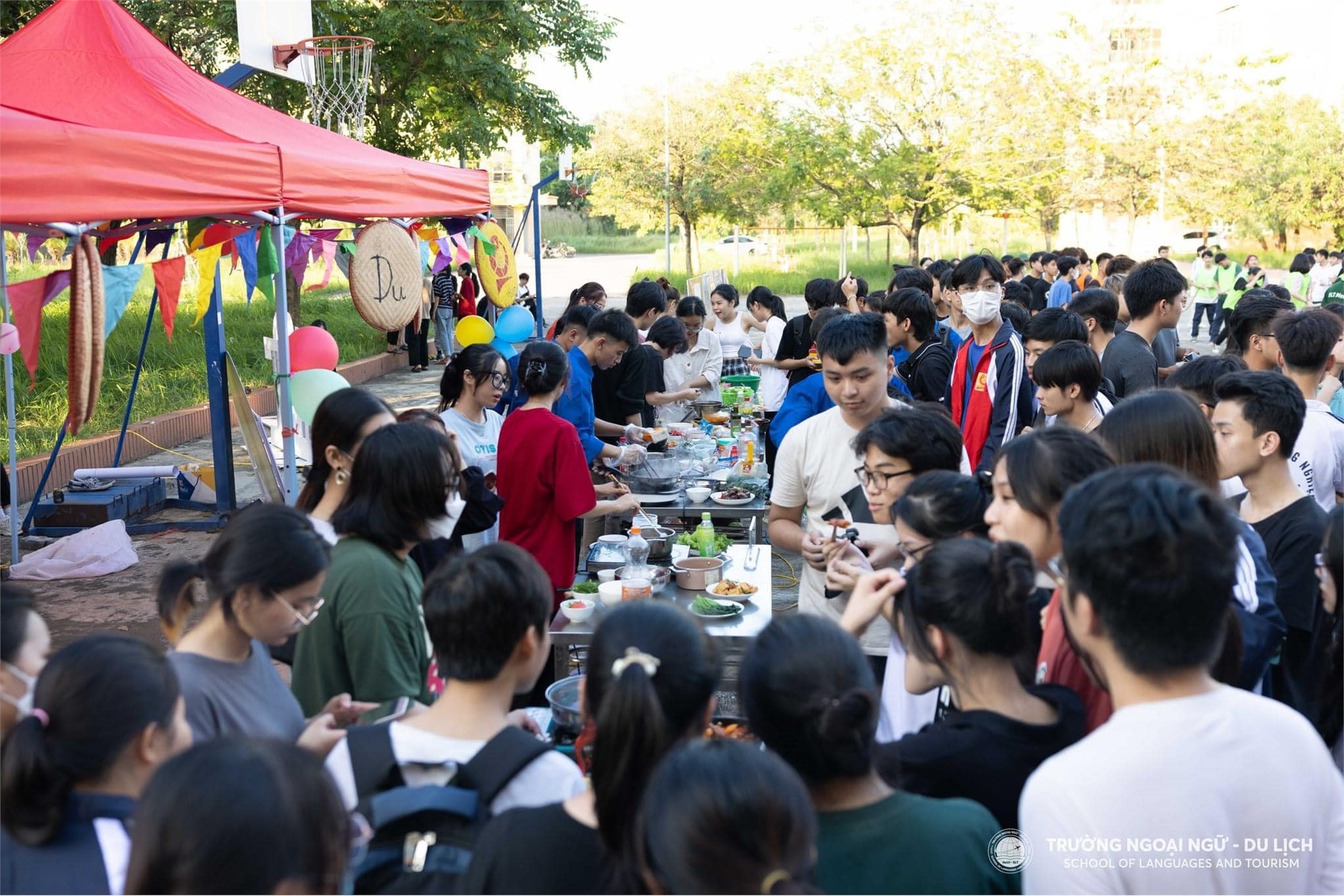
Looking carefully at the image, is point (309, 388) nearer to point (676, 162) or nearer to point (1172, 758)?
point (1172, 758)

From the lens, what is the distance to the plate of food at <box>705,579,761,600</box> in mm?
3842

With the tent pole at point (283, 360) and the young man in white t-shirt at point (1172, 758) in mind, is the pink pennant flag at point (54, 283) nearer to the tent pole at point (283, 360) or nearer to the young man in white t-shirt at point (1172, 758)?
the tent pole at point (283, 360)

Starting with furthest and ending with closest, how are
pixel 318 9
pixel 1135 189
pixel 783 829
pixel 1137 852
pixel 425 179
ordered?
pixel 1135 189 < pixel 318 9 < pixel 425 179 < pixel 1137 852 < pixel 783 829

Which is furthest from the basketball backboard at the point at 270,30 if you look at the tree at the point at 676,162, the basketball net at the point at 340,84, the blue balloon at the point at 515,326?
the tree at the point at 676,162

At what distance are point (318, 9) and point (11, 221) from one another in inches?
414

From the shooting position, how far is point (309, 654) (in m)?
2.49

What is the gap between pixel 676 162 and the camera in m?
30.5

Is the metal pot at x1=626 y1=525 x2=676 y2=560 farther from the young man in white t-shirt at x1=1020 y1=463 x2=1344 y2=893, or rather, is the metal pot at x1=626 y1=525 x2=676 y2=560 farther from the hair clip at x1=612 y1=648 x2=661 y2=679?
the young man in white t-shirt at x1=1020 y1=463 x2=1344 y2=893

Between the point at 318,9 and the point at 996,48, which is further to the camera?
the point at 996,48

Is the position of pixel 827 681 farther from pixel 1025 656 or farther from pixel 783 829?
pixel 1025 656

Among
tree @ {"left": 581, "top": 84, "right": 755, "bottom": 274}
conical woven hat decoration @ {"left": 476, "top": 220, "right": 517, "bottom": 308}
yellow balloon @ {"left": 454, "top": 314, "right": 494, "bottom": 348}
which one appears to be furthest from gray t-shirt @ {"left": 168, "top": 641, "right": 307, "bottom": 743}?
tree @ {"left": 581, "top": 84, "right": 755, "bottom": 274}

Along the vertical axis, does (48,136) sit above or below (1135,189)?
below

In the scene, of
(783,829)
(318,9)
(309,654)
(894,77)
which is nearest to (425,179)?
(309,654)

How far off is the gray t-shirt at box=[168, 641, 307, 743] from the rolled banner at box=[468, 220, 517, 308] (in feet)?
18.8
